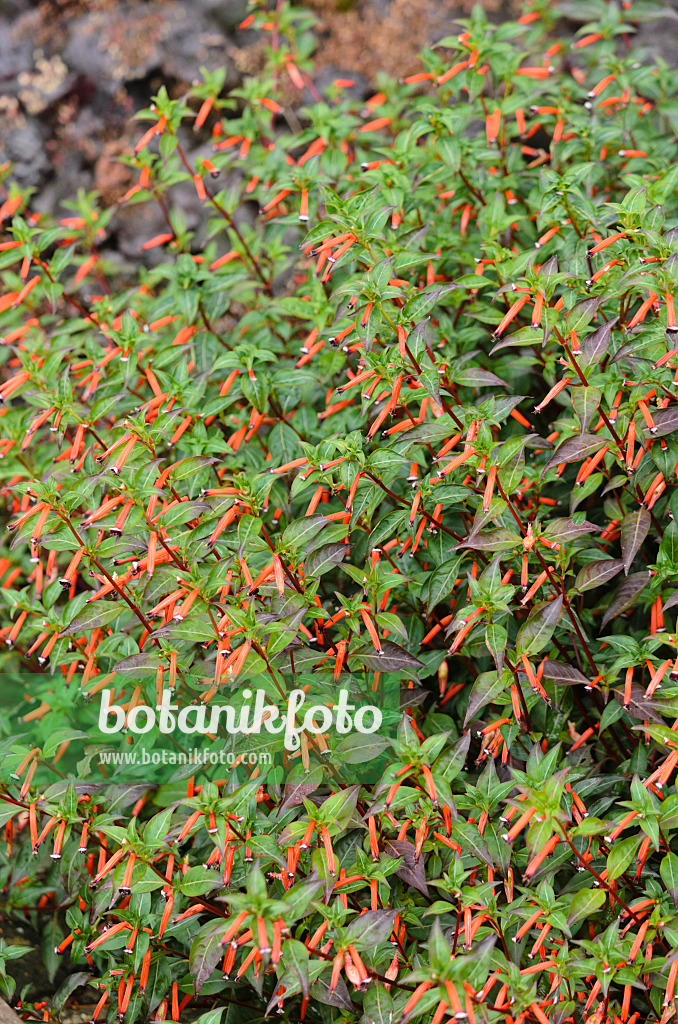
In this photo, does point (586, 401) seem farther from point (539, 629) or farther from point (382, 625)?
point (382, 625)

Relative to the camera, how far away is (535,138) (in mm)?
3723

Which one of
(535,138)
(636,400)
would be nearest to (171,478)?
(636,400)

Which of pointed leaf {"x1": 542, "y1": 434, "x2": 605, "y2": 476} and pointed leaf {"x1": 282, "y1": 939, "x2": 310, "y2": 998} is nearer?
pointed leaf {"x1": 282, "y1": 939, "x2": 310, "y2": 998}

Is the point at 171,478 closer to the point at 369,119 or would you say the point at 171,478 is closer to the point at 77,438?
the point at 77,438

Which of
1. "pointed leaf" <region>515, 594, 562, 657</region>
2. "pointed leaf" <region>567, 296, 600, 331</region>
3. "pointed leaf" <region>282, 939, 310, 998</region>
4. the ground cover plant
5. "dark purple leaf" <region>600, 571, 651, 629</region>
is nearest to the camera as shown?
"pointed leaf" <region>282, 939, 310, 998</region>

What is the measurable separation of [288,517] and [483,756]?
2.99ft

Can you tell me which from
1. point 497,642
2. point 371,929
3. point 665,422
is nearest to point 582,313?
point 665,422

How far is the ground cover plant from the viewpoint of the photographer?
1.88 meters

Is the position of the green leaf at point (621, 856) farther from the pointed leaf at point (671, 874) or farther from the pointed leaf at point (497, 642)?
the pointed leaf at point (497, 642)

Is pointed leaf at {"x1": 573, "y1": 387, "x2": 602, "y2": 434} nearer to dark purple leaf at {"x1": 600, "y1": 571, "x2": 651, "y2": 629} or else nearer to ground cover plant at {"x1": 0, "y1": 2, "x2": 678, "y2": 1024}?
ground cover plant at {"x1": 0, "y1": 2, "x2": 678, "y2": 1024}

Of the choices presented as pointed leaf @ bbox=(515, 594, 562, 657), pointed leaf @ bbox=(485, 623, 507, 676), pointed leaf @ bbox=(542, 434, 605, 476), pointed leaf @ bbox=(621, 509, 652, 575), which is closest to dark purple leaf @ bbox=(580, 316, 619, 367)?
pointed leaf @ bbox=(542, 434, 605, 476)

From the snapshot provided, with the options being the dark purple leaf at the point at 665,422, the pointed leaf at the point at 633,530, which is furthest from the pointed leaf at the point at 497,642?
the dark purple leaf at the point at 665,422

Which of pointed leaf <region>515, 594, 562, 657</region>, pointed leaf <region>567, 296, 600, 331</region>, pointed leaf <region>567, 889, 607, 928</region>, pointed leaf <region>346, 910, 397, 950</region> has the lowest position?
pointed leaf <region>567, 889, 607, 928</region>

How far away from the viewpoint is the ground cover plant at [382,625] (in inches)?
73.9
